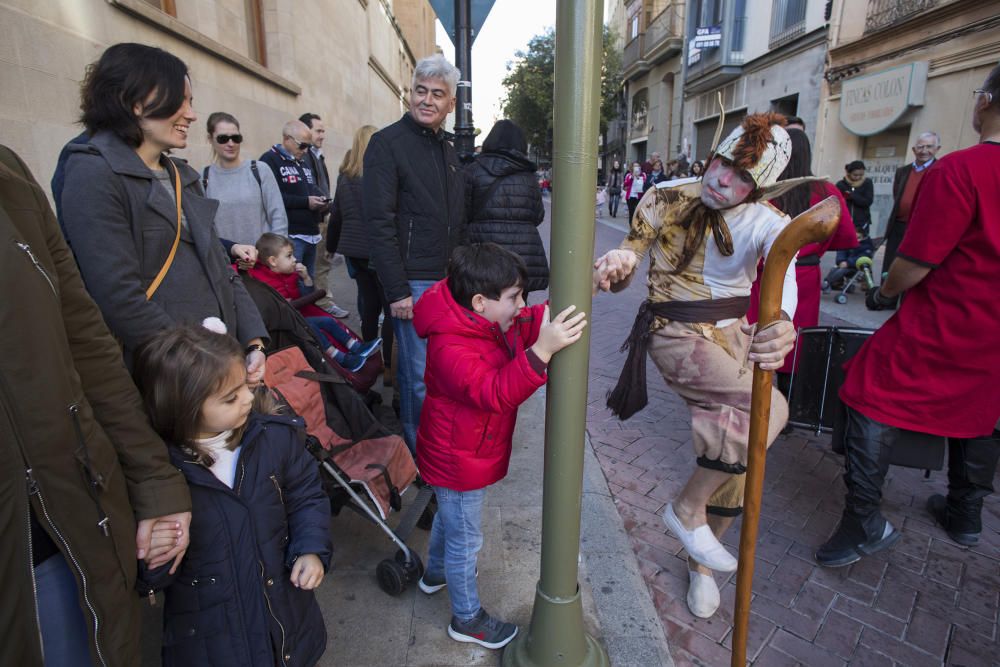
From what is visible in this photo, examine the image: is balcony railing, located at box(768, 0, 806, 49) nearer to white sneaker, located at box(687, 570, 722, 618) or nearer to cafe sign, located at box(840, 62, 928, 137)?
cafe sign, located at box(840, 62, 928, 137)

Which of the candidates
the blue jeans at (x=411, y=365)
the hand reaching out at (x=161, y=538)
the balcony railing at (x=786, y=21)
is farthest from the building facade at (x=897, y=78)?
the hand reaching out at (x=161, y=538)

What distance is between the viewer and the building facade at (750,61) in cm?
1561

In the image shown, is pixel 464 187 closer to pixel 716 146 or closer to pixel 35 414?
pixel 716 146

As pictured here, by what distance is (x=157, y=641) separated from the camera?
90.2 inches

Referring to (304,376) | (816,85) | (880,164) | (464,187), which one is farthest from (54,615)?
(816,85)

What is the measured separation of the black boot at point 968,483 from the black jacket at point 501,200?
2.24m

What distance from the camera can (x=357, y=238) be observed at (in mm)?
4676

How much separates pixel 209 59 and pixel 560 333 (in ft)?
21.3

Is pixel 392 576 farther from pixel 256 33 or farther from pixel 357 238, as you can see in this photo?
pixel 256 33

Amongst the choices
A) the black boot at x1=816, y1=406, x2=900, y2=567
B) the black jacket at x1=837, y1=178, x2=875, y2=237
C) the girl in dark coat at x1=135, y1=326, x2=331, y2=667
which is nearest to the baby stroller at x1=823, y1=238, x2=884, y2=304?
the black jacket at x1=837, y1=178, x2=875, y2=237

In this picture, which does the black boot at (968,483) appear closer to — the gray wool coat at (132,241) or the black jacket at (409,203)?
the black jacket at (409,203)

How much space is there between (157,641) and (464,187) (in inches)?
101

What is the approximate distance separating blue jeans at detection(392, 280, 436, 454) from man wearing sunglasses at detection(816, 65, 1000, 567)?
2.04 meters

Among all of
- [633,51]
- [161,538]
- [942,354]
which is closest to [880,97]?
[942,354]
